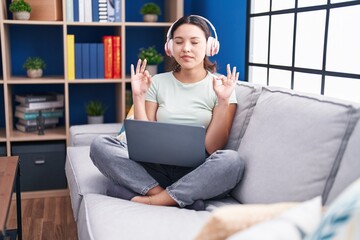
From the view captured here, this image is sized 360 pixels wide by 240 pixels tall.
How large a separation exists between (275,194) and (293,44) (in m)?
1.09

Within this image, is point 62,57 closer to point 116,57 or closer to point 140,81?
point 116,57

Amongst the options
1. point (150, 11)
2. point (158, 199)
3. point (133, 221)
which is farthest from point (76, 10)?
point (133, 221)

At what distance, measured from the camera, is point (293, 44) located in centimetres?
243

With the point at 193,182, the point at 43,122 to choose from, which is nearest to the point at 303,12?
the point at 193,182

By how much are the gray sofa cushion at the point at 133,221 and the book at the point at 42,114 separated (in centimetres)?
164

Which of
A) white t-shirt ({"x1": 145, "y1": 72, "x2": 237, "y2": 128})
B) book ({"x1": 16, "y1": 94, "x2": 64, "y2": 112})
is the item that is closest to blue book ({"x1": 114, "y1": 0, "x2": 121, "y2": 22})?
book ({"x1": 16, "y1": 94, "x2": 64, "y2": 112})

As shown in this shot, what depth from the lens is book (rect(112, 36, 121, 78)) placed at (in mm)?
3314

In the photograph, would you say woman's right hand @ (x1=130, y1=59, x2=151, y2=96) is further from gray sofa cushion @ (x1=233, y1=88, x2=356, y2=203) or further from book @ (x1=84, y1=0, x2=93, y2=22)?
book @ (x1=84, y1=0, x2=93, y2=22)

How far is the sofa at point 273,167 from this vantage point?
4.68ft

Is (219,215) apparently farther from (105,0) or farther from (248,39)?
(105,0)

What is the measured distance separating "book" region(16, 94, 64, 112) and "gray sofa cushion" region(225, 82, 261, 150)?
1.69 metres

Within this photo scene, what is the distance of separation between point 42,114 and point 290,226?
2807mm

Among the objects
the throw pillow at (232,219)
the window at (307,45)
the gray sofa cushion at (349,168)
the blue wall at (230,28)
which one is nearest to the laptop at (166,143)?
the gray sofa cushion at (349,168)

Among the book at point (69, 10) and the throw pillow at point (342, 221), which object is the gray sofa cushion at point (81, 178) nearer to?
the book at point (69, 10)
